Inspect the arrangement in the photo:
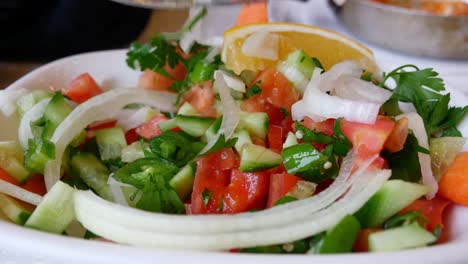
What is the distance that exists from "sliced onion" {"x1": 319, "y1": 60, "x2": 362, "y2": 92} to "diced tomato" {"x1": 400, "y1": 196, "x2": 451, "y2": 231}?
266 mm

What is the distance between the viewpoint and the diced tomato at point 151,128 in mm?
1220

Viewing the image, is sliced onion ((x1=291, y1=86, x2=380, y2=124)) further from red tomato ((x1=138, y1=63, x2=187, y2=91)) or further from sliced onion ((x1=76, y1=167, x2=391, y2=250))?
red tomato ((x1=138, y1=63, x2=187, y2=91))

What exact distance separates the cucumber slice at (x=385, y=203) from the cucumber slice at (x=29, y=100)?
739 millimetres

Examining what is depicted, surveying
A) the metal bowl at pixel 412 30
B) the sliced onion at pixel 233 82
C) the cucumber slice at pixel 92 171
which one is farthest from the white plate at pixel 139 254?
the metal bowl at pixel 412 30

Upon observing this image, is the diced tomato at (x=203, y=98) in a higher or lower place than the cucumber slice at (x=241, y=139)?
lower

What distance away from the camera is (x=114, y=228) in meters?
0.85

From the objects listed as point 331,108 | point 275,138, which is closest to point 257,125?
point 275,138

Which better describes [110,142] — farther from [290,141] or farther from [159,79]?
[290,141]

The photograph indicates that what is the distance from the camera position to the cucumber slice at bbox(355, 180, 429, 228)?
879 mm

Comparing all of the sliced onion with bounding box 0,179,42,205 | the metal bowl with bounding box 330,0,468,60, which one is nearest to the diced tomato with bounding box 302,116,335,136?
the sliced onion with bounding box 0,179,42,205

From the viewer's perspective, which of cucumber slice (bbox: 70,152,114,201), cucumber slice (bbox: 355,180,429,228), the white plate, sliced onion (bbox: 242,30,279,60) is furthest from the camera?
sliced onion (bbox: 242,30,279,60)

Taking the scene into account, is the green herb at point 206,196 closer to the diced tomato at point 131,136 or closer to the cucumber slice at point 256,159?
the cucumber slice at point 256,159

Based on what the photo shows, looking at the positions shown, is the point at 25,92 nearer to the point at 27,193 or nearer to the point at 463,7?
the point at 27,193

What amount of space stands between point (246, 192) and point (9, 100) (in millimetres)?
589
